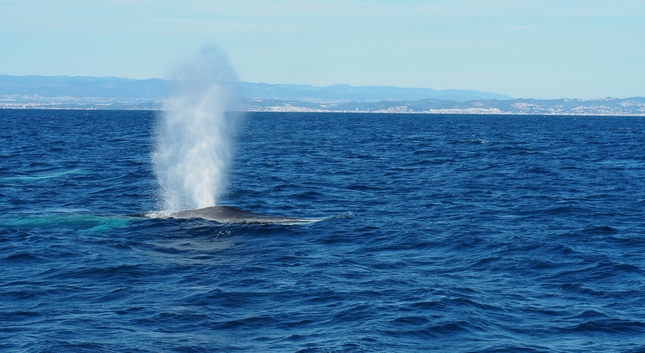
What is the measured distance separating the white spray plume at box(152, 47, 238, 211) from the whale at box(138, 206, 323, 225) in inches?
110

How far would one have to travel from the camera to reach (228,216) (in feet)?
103

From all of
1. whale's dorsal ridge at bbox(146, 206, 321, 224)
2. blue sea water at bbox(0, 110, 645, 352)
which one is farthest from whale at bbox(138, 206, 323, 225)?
blue sea water at bbox(0, 110, 645, 352)

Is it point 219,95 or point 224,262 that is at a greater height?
point 219,95

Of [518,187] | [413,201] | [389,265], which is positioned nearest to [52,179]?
[413,201]

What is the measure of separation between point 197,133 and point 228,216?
6859 millimetres

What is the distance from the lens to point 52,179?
49.3 metres

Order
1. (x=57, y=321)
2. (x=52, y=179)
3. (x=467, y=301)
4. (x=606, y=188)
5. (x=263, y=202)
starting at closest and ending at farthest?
(x=57, y=321) → (x=467, y=301) → (x=263, y=202) → (x=606, y=188) → (x=52, y=179)

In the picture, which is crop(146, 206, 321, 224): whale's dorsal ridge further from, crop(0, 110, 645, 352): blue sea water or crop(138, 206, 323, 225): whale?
crop(0, 110, 645, 352): blue sea water

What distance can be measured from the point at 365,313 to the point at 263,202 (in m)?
21.6

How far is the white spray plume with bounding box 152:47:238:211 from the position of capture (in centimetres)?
3606

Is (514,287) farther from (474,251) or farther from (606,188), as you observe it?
(606,188)

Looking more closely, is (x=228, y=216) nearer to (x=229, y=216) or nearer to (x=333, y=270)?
(x=229, y=216)

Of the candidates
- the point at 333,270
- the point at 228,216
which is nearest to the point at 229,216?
the point at 228,216

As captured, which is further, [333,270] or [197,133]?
[197,133]
